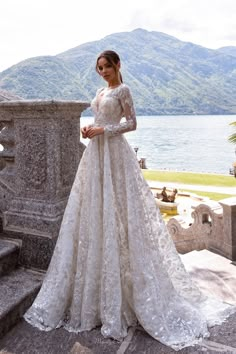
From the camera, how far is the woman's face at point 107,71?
8.24 feet

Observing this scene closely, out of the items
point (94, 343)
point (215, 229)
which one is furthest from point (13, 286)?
point (215, 229)

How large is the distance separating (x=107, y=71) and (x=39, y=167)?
3.31ft

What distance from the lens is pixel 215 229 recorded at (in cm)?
630

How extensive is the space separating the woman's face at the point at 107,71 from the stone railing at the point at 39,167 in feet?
1.45

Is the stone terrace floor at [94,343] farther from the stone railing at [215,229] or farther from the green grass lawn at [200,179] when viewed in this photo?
the green grass lawn at [200,179]

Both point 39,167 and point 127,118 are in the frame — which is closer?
point 127,118

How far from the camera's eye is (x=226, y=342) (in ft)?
7.55

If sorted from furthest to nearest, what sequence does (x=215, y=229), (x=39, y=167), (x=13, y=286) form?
1. (x=215, y=229)
2. (x=39, y=167)
3. (x=13, y=286)

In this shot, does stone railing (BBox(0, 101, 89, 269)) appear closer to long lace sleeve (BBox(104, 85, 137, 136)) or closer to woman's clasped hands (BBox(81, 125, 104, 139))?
woman's clasped hands (BBox(81, 125, 104, 139))

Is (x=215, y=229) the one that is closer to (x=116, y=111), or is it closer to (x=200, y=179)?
(x=116, y=111)

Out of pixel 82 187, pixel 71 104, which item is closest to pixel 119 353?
pixel 82 187

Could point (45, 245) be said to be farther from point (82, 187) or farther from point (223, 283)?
point (223, 283)

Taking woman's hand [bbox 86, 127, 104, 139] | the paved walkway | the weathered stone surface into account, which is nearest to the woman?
woman's hand [bbox 86, 127, 104, 139]

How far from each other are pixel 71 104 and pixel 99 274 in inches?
57.1
